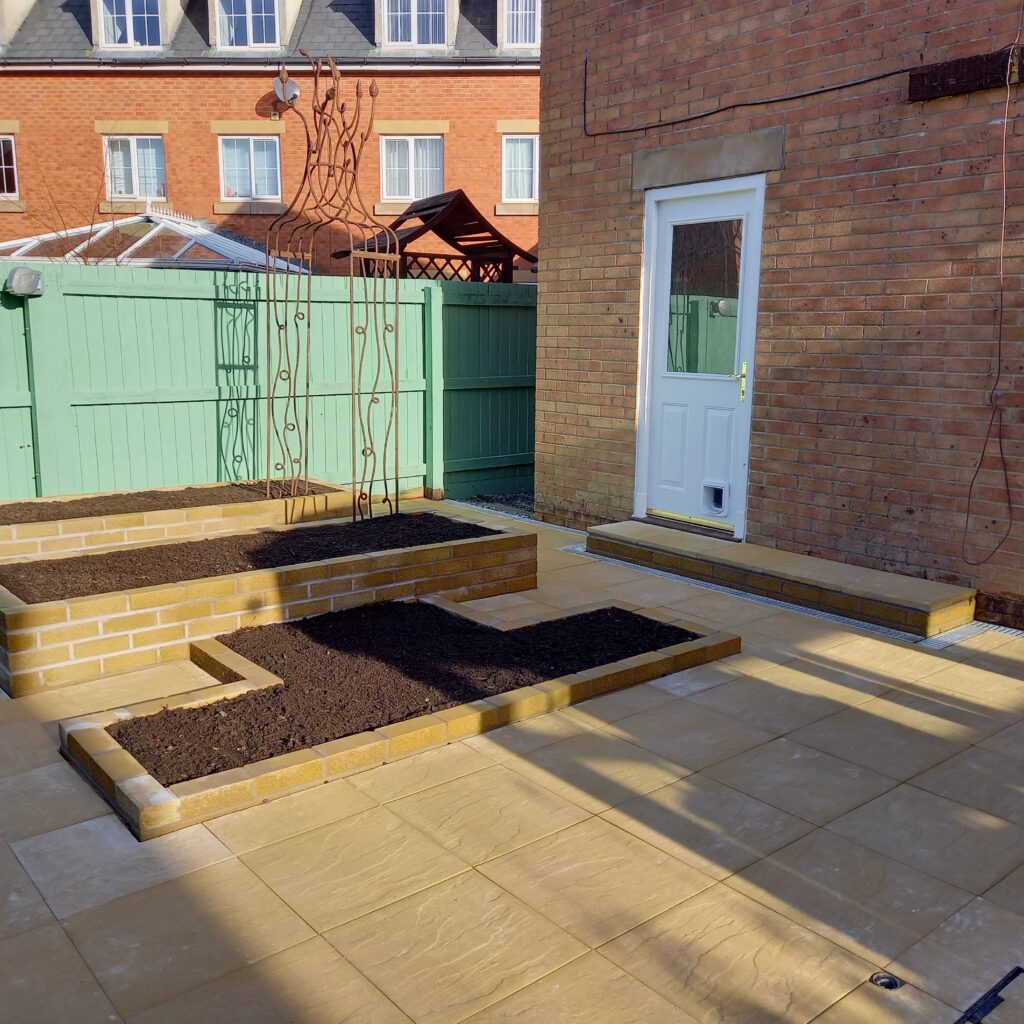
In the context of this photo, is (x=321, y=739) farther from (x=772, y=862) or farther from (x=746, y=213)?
(x=746, y=213)

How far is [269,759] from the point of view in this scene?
132 inches

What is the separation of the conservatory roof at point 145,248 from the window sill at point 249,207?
13.2ft

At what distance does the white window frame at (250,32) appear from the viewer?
1780 cm

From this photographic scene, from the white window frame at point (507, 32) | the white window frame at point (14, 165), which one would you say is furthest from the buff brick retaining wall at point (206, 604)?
the white window frame at point (14, 165)

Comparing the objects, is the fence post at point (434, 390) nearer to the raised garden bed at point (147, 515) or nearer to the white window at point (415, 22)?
the raised garden bed at point (147, 515)

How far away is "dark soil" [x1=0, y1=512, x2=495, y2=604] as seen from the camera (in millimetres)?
4777

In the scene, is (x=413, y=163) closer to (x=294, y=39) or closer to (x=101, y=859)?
(x=294, y=39)

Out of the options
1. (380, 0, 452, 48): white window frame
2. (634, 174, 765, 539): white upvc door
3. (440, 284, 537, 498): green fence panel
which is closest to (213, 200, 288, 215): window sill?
(380, 0, 452, 48): white window frame

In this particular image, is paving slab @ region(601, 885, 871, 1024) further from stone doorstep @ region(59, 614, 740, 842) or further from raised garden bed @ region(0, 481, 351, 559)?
raised garden bed @ region(0, 481, 351, 559)

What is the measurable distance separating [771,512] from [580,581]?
4.59 feet

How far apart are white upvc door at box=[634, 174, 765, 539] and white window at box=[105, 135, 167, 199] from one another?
14.0m

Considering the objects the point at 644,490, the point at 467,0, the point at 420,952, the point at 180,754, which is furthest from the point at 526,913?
the point at 467,0

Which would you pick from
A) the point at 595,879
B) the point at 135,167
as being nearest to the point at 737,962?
the point at 595,879

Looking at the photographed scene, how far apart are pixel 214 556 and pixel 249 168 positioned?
571 inches
